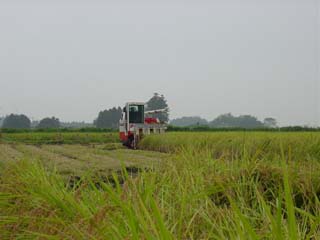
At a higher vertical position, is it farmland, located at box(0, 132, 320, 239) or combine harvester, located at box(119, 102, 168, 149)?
combine harvester, located at box(119, 102, 168, 149)

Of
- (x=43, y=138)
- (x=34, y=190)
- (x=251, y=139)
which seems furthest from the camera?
(x=43, y=138)

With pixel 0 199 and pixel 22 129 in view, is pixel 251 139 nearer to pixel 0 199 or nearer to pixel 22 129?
pixel 0 199

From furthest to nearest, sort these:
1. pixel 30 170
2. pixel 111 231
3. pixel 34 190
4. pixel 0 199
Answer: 1. pixel 30 170
2. pixel 0 199
3. pixel 34 190
4. pixel 111 231

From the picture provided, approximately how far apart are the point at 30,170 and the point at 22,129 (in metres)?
25.9

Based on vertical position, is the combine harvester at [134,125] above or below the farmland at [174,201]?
above

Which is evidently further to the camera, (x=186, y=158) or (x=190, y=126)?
(x=190, y=126)

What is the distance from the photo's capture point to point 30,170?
9.95ft

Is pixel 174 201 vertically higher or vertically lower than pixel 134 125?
lower

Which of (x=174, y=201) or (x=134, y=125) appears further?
(x=134, y=125)

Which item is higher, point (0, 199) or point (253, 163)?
point (253, 163)

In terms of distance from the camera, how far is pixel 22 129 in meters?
27.8

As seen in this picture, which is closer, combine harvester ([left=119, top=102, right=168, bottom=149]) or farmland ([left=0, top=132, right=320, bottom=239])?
farmland ([left=0, top=132, right=320, bottom=239])

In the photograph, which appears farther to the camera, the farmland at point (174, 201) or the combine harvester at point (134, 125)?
the combine harvester at point (134, 125)

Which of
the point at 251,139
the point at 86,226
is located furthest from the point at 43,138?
the point at 86,226
